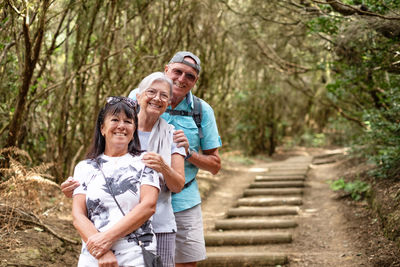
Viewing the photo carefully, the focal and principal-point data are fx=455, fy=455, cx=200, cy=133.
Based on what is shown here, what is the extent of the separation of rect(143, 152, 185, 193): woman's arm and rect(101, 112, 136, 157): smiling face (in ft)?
0.50

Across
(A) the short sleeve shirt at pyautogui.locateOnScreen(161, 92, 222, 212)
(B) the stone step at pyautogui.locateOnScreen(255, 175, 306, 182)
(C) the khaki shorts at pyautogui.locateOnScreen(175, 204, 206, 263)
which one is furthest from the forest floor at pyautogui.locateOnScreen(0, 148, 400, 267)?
(A) the short sleeve shirt at pyautogui.locateOnScreen(161, 92, 222, 212)

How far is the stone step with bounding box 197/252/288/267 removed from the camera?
18.4 feet

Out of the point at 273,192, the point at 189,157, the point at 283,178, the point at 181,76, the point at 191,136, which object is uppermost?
the point at 181,76

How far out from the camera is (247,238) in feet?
21.8

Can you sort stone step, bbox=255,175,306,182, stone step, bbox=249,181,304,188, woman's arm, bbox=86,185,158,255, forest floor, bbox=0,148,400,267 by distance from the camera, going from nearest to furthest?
1. woman's arm, bbox=86,185,158,255
2. forest floor, bbox=0,148,400,267
3. stone step, bbox=249,181,304,188
4. stone step, bbox=255,175,306,182

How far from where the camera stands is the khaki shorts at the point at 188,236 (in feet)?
10.3

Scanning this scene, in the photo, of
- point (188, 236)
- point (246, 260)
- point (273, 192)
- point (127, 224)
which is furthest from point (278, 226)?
point (127, 224)

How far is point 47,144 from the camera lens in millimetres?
7793

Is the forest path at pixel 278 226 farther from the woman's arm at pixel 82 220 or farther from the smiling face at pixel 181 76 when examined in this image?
the woman's arm at pixel 82 220

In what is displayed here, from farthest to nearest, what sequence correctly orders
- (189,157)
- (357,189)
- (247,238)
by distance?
(357,189)
(247,238)
(189,157)

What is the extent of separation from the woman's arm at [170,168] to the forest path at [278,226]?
10.7 feet

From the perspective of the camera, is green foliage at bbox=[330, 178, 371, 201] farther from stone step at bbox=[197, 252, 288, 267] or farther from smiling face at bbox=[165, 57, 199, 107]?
smiling face at bbox=[165, 57, 199, 107]

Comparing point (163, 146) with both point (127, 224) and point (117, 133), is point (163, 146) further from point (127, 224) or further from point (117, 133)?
point (127, 224)

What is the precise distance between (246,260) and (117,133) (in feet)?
12.0
